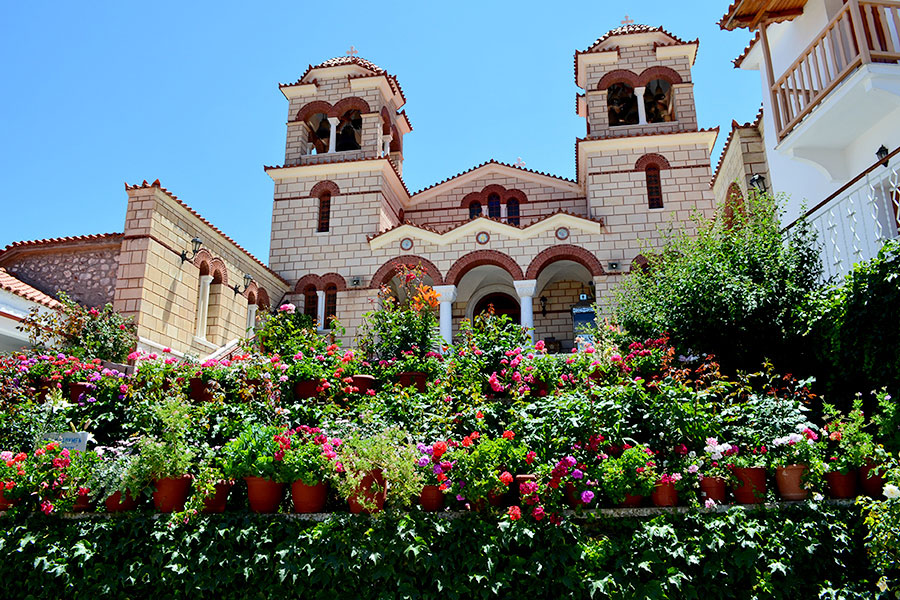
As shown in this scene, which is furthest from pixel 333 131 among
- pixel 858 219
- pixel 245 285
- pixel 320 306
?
pixel 858 219

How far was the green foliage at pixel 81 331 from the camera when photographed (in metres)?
12.1

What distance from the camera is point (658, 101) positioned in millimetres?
21391

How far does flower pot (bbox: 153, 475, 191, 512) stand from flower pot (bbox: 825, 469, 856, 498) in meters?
5.93

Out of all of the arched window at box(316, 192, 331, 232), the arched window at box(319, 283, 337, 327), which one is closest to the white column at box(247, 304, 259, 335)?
the arched window at box(319, 283, 337, 327)

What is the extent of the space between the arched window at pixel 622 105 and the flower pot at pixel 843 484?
1649 centimetres

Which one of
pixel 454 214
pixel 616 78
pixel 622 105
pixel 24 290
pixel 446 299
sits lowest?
pixel 24 290

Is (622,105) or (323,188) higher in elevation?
(622,105)

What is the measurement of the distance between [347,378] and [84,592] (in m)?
3.72

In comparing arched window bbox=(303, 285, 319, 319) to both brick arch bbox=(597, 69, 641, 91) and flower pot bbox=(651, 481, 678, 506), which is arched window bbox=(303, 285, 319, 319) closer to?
brick arch bbox=(597, 69, 641, 91)

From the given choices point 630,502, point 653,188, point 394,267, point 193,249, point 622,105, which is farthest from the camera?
point 622,105

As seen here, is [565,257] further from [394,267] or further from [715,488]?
[715,488]

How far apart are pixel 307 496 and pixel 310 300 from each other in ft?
45.5

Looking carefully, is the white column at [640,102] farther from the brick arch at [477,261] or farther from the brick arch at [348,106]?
the brick arch at [348,106]

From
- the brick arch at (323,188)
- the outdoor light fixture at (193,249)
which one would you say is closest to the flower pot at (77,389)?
the outdoor light fixture at (193,249)
